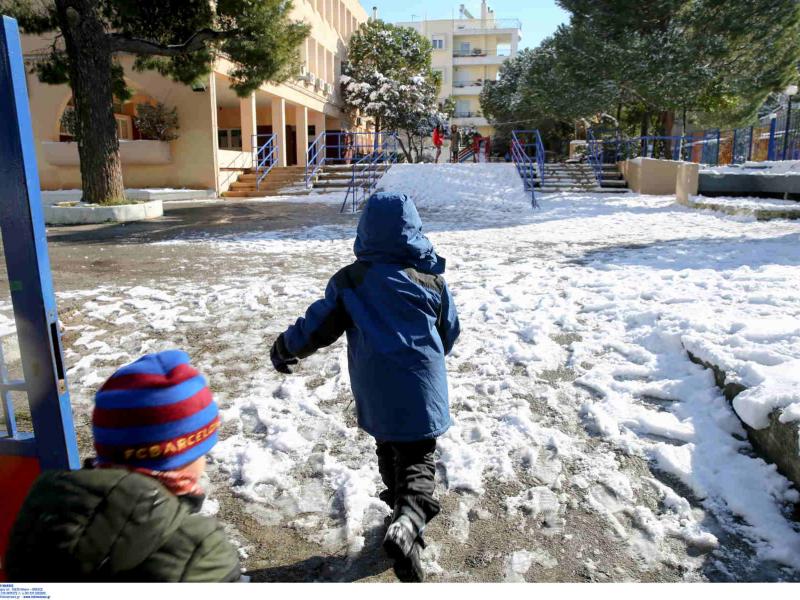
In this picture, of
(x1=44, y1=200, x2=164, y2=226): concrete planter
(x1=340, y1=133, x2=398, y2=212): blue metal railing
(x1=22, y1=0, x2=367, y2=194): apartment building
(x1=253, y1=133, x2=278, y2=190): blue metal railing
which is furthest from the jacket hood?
(x1=253, y1=133, x2=278, y2=190): blue metal railing

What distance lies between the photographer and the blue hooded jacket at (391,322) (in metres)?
2.06

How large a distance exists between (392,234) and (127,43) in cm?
1196

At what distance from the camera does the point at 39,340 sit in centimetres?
181

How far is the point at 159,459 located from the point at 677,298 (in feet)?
15.6

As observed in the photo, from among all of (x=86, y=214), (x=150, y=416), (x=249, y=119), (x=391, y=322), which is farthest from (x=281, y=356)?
(x=249, y=119)

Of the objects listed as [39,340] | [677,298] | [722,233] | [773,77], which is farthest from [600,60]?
[39,340]

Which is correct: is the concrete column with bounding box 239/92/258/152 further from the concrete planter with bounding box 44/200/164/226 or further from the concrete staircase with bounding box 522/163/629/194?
the concrete planter with bounding box 44/200/164/226

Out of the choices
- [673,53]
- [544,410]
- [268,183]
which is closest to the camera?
[544,410]

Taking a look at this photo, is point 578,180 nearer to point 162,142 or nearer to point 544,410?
point 162,142

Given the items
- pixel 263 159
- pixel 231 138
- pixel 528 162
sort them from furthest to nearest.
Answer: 1. pixel 231 138
2. pixel 263 159
3. pixel 528 162

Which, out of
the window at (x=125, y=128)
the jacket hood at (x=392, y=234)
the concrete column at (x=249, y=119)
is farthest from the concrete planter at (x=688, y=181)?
the window at (x=125, y=128)

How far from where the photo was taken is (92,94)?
1134cm

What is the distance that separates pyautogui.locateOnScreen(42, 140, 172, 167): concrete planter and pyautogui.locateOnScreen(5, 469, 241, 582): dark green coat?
18.7 m

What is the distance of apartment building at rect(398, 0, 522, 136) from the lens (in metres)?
60.6
